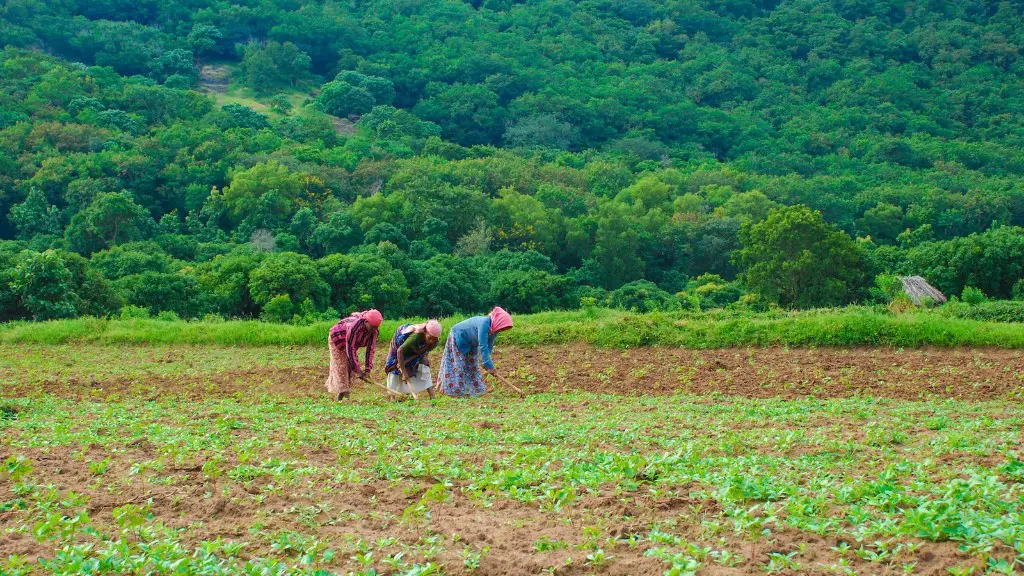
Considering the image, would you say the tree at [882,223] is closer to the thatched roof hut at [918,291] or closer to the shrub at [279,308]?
the thatched roof hut at [918,291]

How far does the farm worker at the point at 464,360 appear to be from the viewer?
48.5ft

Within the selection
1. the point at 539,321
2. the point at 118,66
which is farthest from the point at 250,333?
the point at 118,66

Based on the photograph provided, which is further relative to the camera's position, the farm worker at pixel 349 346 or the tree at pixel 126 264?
the tree at pixel 126 264

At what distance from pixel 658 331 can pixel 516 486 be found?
14.6m

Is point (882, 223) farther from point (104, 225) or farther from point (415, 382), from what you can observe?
point (415, 382)

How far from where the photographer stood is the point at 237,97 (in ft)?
318

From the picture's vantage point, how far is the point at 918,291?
34.1 meters

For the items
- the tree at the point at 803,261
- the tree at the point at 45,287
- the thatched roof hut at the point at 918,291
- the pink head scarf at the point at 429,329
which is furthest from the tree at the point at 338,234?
the pink head scarf at the point at 429,329

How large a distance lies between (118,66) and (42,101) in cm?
2299

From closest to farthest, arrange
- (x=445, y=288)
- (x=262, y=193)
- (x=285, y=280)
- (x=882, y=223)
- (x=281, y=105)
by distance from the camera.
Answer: (x=285, y=280), (x=445, y=288), (x=262, y=193), (x=882, y=223), (x=281, y=105)

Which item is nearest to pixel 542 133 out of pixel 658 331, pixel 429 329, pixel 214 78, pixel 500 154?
pixel 500 154

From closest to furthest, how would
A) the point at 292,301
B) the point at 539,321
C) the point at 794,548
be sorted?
the point at 794,548 → the point at 539,321 → the point at 292,301

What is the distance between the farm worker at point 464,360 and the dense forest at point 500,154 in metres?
18.5

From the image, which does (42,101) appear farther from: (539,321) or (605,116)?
(539,321)
